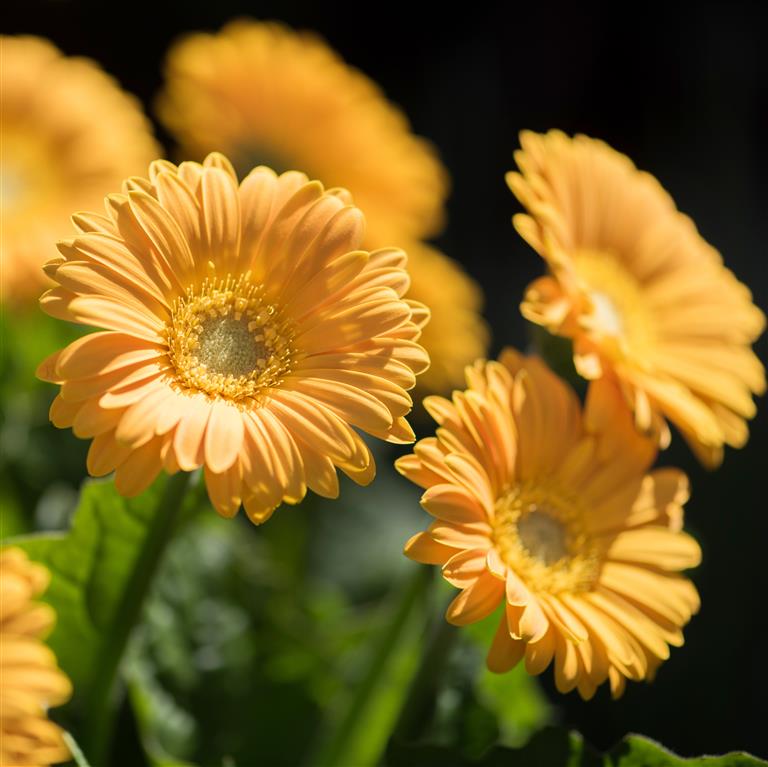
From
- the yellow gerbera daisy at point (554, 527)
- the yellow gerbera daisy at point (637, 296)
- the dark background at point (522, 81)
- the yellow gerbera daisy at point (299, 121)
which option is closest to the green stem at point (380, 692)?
the yellow gerbera daisy at point (554, 527)

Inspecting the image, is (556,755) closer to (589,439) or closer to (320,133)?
(589,439)

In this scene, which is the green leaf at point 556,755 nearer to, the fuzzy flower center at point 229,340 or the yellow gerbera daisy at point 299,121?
the fuzzy flower center at point 229,340

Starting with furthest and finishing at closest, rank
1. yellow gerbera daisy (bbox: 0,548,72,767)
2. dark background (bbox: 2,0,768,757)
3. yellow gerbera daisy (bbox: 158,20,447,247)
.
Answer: dark background (bbox: 2,0,768,757), yellow gerbera daisy (bbox: 158,20,447,247), yellow gerbera daisy (bbox: 0,548,72,767)

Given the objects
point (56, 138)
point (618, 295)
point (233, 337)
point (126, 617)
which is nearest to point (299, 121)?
point (56, 138)

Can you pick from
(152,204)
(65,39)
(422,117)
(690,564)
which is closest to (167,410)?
(152,204)

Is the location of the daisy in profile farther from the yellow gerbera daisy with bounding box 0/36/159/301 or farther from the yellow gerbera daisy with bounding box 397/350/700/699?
the yellow gerbera daisy with bounding box 397/350/700/699

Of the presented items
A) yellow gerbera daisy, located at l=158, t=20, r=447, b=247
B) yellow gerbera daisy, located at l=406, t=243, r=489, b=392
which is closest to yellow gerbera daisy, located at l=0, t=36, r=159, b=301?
yellow gerbera daisy, located at l=158, t=20, r=447, b=247
